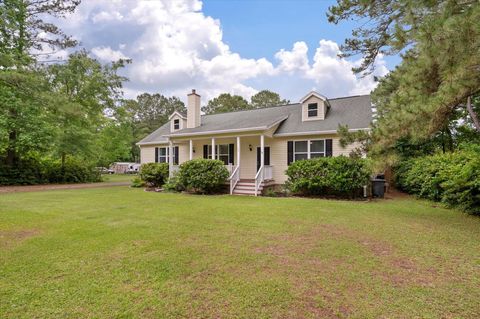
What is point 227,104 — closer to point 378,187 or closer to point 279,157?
point 279,157

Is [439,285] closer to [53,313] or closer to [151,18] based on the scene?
[53,313]

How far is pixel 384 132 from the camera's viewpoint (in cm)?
641

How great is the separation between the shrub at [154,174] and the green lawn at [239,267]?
9.03 meters

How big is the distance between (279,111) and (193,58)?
741cm

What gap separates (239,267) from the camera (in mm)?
3834

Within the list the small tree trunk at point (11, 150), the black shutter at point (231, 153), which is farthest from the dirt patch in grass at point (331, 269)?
the small tree trunk at point (11, 150)

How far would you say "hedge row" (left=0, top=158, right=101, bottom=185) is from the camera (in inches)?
653

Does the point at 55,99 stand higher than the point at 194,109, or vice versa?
the point at 194,109

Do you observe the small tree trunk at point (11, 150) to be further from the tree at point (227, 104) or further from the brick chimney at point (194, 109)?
the tree at point (227, 104)

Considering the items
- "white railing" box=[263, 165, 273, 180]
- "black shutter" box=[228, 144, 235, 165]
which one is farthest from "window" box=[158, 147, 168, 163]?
"white railing" box=[263, 165, 273, 180]

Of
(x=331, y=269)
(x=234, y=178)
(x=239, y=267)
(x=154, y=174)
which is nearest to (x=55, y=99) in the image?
(x=239, y=267)

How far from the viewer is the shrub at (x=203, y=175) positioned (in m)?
12.7

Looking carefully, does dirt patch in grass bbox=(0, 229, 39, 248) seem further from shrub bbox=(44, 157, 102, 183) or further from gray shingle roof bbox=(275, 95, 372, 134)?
shrub bbox=(44, 157, 102, 183)

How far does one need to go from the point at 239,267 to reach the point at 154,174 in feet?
44.1
